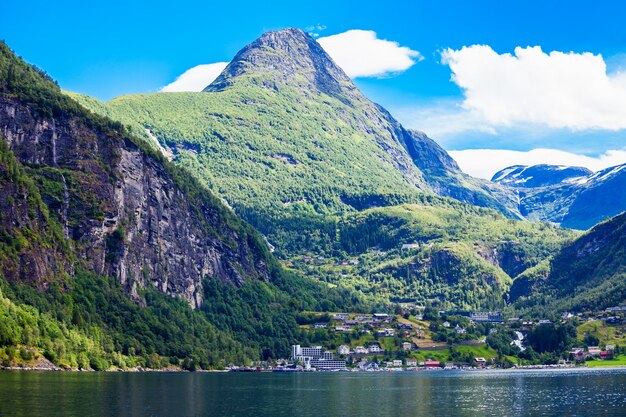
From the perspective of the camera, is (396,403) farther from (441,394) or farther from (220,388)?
(220,388)

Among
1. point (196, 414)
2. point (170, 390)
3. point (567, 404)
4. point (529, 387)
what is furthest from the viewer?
point (529, 387)

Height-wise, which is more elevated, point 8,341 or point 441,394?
point 8,341

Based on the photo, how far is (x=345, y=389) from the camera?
189625 millimetres

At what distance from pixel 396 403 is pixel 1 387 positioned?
201 ft

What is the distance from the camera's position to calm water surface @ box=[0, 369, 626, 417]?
126 m

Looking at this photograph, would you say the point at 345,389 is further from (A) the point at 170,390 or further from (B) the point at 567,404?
(B) the point at 567,404

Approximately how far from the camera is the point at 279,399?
15762cm

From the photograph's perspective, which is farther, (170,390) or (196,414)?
(170,390)

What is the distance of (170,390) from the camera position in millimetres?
165375

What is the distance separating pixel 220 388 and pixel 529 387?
211ft

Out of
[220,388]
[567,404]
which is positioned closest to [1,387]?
[220,388]

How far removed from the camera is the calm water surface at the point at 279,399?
126 meters

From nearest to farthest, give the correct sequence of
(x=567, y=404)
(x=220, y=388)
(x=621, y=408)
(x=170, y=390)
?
(x=621, y=408)
(x=567, y=404)
(x=170, y=390)
(x=220, y=388)

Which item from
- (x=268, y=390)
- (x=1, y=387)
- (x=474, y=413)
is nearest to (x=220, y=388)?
(x=268, y=390)
